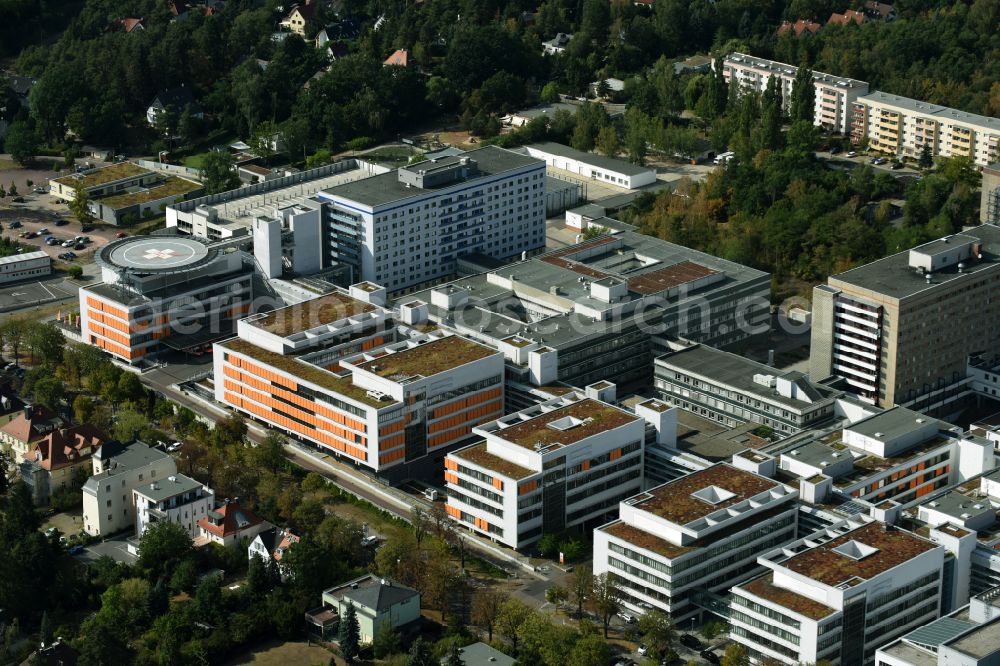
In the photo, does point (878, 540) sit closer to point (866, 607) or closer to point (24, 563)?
point (866, 607)

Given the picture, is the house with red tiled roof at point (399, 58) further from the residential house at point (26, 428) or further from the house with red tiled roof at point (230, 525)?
the house with red tiled roof at point (230, 525)

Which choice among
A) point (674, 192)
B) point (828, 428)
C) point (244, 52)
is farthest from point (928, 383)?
point (244, 52)

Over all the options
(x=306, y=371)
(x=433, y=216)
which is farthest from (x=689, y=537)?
(x=433, y=216)

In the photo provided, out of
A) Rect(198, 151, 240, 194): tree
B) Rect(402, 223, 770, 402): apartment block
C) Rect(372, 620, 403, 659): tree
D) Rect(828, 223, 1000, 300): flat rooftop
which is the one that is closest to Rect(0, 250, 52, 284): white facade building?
Rect(198, 151, 240, 194): tree

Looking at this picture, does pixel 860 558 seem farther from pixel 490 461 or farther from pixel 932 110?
pixel 932 110

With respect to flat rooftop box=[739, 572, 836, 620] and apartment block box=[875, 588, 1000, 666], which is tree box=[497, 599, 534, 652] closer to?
flat rooftop box=[739, 572, 836, 620]
